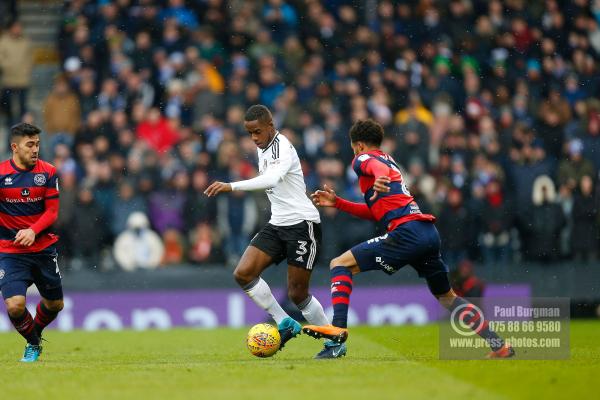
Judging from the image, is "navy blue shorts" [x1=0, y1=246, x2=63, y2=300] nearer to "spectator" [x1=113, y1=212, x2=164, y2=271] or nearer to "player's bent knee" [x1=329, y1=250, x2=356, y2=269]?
"player's bent knee" [x1=329, y1=250, x2=356, y2=269]

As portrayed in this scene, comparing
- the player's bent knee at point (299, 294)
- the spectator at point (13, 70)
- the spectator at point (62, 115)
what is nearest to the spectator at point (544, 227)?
the spectator at point (62, 115)

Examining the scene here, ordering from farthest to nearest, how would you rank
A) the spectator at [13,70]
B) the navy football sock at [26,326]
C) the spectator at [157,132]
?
the spectator at [13,70]
the spectator at [157,132]
the navy football sock at [26,326]

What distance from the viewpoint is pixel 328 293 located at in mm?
18828

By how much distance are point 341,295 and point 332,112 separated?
10127 millimetres

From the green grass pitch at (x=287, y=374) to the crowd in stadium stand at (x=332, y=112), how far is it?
5.41 meters

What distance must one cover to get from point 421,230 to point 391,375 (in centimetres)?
175

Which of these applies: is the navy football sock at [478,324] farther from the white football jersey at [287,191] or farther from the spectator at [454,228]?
the spectator at [454,228]

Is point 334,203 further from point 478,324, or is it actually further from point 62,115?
point 62,115

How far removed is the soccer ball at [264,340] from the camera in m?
11.1

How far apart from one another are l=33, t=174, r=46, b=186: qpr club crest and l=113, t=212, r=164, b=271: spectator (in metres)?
7.24

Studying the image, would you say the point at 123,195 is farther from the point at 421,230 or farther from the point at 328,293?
the point at 421,230

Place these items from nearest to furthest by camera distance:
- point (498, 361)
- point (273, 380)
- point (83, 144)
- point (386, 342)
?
point (273, 380) → point (498, 361) → point (386, 342) → point (83, 144)

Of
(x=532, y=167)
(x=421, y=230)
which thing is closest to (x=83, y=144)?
(x=532, y=167)

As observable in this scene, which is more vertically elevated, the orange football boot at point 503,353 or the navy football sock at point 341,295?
the navy football sock at point 341,295
